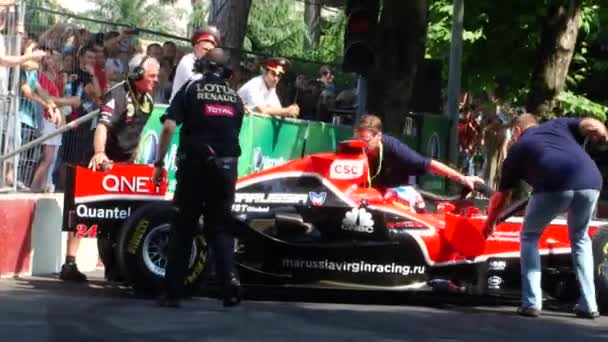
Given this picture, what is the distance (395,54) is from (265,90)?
10.6 ft

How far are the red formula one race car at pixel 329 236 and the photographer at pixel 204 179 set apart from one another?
466 mm

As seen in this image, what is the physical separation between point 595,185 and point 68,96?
17.2ft

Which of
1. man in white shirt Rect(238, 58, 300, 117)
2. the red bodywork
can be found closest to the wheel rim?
the red bodywork

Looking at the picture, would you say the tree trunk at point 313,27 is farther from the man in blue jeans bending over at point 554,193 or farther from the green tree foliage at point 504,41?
the man in blue jeans bending over at point 554,193

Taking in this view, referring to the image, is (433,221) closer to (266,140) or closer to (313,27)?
(266,140)

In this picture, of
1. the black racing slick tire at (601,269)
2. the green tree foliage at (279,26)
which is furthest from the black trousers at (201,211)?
the green tree foliage at (279,26)

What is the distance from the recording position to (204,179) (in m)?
11.3

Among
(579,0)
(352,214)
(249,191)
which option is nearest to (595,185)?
(352,214)

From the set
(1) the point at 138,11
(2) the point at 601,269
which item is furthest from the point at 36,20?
(1) the point at 138,11

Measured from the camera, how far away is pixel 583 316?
12.0 m

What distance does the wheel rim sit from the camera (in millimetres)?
11891

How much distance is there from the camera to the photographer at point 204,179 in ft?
37.0

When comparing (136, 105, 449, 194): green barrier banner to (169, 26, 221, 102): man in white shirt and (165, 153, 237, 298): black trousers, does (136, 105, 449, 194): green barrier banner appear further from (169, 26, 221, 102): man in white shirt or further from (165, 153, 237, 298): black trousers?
(165, 153, 237, 298): black trousers

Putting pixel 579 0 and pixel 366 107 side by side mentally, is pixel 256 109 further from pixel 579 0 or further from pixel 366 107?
pixel 579 0
